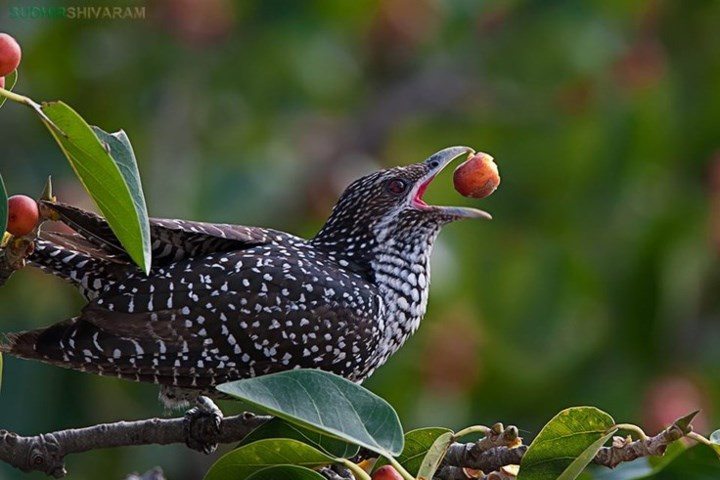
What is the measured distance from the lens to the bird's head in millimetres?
4516

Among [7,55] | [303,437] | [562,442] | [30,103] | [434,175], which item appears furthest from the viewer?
[434,175]

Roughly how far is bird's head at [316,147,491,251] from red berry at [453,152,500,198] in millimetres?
526

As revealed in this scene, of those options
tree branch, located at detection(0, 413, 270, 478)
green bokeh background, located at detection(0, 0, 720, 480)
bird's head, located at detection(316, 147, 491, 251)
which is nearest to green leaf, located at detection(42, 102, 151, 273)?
tree branch, located at detection(0, 413, 270, 478)

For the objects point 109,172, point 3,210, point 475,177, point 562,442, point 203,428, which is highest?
point 475,177

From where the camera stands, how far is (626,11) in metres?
8.59

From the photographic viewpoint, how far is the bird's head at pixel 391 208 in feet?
14.8

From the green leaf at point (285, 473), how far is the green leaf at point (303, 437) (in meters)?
0.07

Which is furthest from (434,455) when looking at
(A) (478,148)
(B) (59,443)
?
(A) (478,148)

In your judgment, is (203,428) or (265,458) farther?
(203,428)

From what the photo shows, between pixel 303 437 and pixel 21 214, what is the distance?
31.2 inches

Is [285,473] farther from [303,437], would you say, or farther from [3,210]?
[3,210]

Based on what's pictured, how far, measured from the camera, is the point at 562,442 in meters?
2.96

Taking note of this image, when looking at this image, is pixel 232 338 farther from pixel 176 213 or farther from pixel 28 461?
pixel 176 213

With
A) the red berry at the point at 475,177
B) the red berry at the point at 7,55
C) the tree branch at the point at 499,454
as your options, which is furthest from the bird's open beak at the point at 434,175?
the red berry at the point at 7,55
